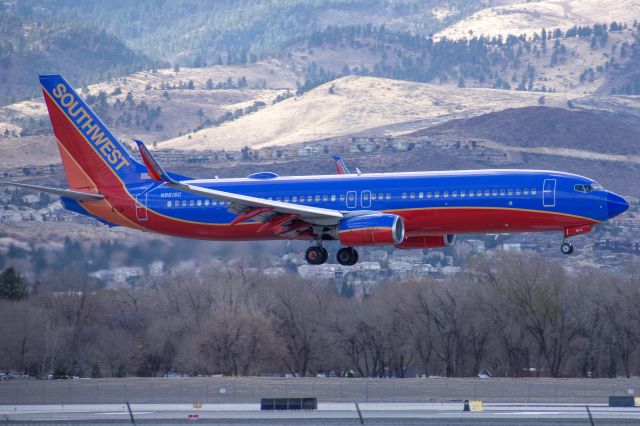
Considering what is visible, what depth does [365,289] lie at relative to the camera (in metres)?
126

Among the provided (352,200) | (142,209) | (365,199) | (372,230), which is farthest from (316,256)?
(142,209)

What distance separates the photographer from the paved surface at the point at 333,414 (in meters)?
55.8

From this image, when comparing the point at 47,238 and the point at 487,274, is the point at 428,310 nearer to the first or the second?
the point at 487,274

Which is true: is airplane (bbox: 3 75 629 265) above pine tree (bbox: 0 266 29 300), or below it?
above

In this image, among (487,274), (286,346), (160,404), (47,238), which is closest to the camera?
(160,404)

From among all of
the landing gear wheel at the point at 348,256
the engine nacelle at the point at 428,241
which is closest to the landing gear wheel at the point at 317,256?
the landing gear wheel at the point at 348,256

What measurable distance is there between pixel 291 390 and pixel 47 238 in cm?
2124

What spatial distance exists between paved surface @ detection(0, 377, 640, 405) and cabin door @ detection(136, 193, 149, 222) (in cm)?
876

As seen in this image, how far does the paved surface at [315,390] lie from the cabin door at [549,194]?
9.53 m

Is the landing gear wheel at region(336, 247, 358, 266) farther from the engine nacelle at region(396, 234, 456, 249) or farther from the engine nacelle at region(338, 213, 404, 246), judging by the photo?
the engine nacelle at region(338, 213, 404, 246)

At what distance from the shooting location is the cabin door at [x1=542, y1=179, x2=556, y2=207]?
65.9m

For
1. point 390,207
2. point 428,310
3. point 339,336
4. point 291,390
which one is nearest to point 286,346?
point 339,336

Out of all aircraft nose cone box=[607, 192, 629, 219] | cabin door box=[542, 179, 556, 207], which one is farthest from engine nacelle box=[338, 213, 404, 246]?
aircraft nose cone box=[607, 192, 629, 219]

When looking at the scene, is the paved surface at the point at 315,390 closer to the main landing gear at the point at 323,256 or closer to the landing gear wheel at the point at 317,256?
the main landing gear at the point at 323,256
